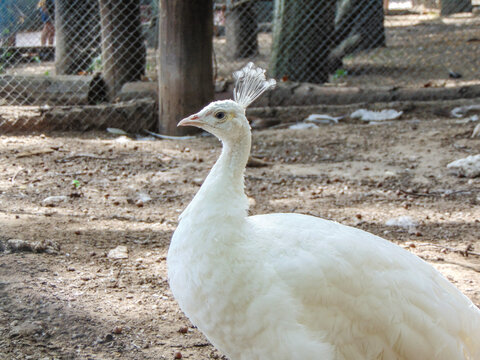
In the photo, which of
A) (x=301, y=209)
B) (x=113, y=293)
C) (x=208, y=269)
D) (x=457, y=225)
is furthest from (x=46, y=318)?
(x=457, y=225)

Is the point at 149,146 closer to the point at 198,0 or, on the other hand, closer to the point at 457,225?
the point at 198,0

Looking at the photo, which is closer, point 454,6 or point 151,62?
point 151,62

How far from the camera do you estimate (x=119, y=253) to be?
3.69 meters

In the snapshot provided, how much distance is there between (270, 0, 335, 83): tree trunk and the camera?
28.0 ft

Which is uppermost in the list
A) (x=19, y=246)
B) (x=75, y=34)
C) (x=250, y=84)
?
(x=250, y=84)

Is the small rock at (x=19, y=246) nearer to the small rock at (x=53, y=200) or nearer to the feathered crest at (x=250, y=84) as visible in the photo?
the small rock at (x=53, y=200)

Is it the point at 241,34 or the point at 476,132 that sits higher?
the point at 241,34

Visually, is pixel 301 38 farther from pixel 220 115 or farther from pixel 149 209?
pixel 220 115

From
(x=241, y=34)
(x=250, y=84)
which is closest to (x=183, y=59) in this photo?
(x=250, y=84)

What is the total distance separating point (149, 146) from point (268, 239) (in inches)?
159

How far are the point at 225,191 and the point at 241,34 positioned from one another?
29.8 feet

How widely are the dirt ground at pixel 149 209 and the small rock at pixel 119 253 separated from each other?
3 centimetres

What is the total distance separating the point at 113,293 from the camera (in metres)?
3.26

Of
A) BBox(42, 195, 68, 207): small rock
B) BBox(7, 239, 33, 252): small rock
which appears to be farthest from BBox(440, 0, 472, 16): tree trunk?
BBox(7, 239, 33, 252): small rock
